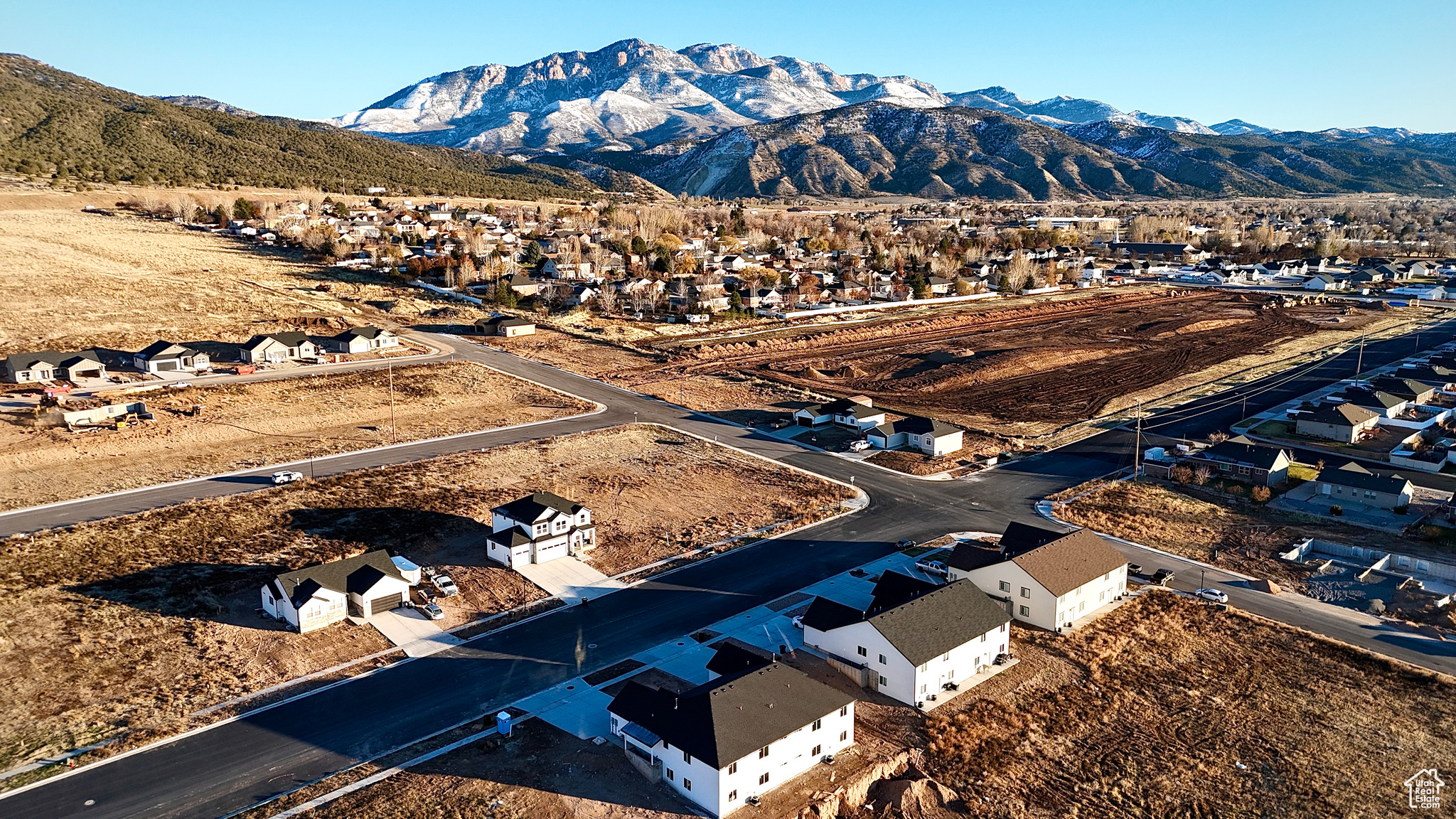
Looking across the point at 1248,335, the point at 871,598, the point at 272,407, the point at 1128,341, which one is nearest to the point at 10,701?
the point at 871,598

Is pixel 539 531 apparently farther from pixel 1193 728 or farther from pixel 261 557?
pixel 1193 728

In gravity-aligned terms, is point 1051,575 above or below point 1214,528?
above

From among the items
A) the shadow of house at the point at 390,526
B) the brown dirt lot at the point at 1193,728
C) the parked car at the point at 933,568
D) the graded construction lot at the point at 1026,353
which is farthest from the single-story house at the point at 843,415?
the brown dirt lot at the point at 1193,728

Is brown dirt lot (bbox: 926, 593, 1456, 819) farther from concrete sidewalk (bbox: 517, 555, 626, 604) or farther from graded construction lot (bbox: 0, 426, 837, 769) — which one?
graded construction lot (bbox: 0, 426, 837, 769)

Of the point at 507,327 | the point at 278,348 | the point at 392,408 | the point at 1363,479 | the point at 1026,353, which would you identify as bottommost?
the point at 1363,479

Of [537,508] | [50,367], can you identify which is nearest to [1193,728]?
[537,508]

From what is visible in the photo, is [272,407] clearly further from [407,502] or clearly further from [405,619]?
[405,619]

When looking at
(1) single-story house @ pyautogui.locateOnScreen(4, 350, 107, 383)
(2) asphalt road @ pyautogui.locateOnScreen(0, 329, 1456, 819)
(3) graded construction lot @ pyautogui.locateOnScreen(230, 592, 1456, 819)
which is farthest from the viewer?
(1) single-story house @ pyautogui.locateOnScreen(4, 350, 107, 383)

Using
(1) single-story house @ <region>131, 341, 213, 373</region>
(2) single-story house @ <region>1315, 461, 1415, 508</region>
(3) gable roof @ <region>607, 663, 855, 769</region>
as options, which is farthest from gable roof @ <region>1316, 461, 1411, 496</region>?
(1) single-story house @ <region>131, 341, 213, 373</region>
